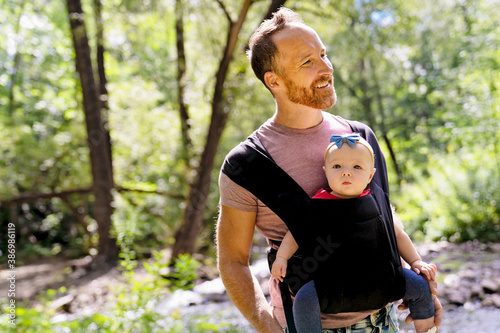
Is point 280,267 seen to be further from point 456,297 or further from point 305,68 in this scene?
point 456,297

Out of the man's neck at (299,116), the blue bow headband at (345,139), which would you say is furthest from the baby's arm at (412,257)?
the man's neck at (299,116)

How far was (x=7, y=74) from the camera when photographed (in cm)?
1473

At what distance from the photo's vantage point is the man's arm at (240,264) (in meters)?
1.62

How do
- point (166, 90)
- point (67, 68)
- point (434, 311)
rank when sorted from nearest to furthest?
point (434, 311) → point (166, 90) → point (67, 68)

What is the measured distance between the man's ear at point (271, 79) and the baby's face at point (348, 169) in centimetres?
39

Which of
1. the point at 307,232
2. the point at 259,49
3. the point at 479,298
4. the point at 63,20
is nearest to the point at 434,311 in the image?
the point at 307,232

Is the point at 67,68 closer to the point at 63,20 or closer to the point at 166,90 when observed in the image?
the point at 63,20

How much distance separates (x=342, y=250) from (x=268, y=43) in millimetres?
851

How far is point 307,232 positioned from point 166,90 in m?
9.34

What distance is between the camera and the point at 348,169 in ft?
4.81

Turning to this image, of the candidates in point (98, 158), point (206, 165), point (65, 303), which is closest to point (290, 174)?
point (206, 165)

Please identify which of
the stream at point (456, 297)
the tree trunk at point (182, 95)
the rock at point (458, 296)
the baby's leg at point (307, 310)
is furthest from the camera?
the tree trunk at point (182, 95)

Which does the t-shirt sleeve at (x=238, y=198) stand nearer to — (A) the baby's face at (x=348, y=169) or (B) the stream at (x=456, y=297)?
(A) the baby's face at (x=348, y=169)

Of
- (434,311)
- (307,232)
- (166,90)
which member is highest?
(166,90)
